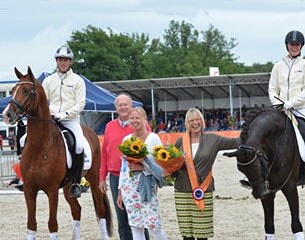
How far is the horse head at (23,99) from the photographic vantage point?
8.16 metres

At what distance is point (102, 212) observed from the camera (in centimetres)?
962

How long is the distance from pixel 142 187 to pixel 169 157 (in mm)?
505

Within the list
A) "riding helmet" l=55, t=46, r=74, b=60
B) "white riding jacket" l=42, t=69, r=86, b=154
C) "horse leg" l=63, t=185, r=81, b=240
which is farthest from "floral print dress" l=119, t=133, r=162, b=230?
"riding helmet" l=55, t=46, r=74, b=60

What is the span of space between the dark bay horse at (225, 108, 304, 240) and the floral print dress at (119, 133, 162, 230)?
1.01m

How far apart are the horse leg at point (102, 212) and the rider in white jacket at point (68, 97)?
65 centimetres

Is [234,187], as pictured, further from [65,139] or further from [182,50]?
[182,50]

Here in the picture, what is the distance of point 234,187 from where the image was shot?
53.5 ft

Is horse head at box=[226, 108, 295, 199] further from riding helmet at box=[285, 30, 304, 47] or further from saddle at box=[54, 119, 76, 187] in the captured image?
saddle at box=[54, 119, 76, 187]

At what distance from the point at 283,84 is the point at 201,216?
7.55ft

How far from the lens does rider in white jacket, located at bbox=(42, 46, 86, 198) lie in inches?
361

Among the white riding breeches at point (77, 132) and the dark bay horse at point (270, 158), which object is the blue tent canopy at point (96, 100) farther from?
the dark bay horse at point (270, 158)

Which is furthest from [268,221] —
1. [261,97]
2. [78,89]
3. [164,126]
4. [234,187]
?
[261,97]

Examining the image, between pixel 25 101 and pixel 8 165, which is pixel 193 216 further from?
pixel 8 165

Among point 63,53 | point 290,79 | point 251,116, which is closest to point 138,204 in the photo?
point 251,116
